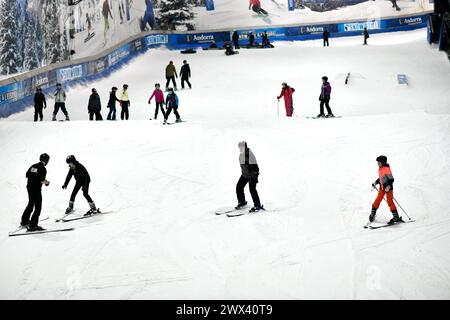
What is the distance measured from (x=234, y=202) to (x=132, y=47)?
19995 mm

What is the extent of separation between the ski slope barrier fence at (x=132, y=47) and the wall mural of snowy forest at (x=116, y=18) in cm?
32

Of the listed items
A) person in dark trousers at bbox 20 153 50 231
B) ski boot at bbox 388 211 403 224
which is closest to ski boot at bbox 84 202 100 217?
person in dark trousers at bbox 20 153 50 231

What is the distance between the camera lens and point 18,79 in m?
20.5

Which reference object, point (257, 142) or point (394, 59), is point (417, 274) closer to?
point (257, 142)

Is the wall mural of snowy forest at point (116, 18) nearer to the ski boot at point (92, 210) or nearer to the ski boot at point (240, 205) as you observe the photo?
the ski boot at point (92, 210)

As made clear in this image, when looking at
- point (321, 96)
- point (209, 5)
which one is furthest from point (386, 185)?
point (209, 5)

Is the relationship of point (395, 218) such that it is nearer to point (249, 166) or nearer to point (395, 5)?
point (249, 166)

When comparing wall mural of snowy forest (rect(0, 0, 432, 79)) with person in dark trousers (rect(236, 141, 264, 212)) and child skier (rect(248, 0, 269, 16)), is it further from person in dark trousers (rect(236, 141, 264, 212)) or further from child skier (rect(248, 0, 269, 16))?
person in dark trousers (rect(236, 141, 264, 212))

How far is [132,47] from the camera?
3009 cm

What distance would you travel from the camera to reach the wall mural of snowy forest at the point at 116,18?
67.7 ft

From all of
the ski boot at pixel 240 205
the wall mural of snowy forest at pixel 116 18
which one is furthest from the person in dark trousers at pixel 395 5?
the ski boot at pixel 240 205

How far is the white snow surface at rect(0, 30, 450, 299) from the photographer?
8141 mm
